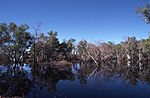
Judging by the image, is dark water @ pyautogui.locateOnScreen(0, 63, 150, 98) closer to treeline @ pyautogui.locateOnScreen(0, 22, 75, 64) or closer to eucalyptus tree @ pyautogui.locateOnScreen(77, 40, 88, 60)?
treeline @ pyautogui.locateOnScreen(0, 22, 75, 64)

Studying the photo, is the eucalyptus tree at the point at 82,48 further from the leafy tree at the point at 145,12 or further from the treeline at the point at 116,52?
the leafy tree at the point at 145,12

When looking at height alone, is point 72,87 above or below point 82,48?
below

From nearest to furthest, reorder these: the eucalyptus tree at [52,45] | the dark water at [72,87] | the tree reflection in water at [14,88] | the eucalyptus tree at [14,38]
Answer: the tree reflection in water at [14,88], the dark water at [72,87], the eucalyptus tree at [14,38], the eucalyptus tree at [52,45]

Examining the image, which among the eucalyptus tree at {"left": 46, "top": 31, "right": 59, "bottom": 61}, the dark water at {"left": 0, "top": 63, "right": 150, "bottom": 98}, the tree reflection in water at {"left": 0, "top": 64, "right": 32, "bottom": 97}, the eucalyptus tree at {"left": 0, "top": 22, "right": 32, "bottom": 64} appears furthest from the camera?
the eucalyptus tree at {"left": 46, "top": 31, "right": 59, "bottom": 61}

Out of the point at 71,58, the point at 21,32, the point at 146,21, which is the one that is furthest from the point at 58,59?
the point at 146,21

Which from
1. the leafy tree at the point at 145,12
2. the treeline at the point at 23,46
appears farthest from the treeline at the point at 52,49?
the leafy tree at the point at 145,12

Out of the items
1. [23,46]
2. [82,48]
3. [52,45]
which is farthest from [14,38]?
[82,48]

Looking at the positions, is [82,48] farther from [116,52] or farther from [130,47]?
[130,47]

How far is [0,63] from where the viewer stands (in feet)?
287

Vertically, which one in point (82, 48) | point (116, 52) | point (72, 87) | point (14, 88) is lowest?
point (72, 87)

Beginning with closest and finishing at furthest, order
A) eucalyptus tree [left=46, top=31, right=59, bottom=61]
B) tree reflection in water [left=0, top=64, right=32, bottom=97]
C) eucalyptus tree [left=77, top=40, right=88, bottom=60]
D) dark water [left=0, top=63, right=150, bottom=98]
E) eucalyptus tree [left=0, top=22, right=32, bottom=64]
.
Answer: tree reflection in water [left=0, top=64, right=32, bottom=97]
dark water [left=0, top=63, right=150, bottom=98]
eucalyptus tree [left=0, top=22, right=32, bottom=64]
eucalyptus tree [left=46, top=31, right=59, bottom=61]
eucalyptus tree [left=77, top=40, right=88, bottom=60]

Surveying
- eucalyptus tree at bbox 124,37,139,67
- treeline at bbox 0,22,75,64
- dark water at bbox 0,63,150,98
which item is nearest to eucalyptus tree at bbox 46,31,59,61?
treeline at bbox 0,22,75,64

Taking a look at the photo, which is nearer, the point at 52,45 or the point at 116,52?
the point at 52,45

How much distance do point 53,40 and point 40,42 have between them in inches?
278
